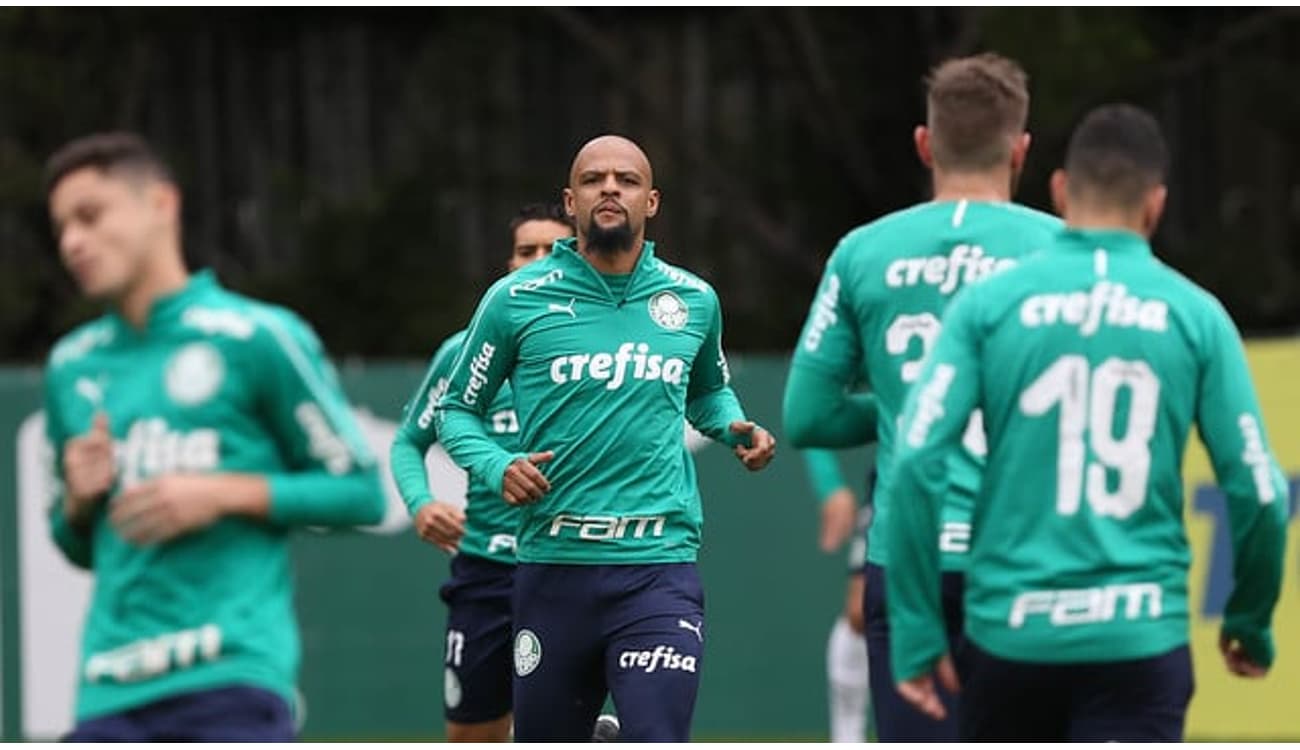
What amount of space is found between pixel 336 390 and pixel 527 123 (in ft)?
42.5

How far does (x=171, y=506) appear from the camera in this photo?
5.78 m

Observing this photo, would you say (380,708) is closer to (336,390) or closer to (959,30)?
(959,30)

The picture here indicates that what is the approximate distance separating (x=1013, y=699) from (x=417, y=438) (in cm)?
357

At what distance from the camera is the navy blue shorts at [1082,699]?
19.5 feet

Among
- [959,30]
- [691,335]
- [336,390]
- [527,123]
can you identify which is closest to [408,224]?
[527,123]

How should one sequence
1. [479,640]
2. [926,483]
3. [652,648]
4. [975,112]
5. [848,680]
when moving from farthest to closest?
[848,680]
[479,640]
[652,648]
[975,112]
[926,483]

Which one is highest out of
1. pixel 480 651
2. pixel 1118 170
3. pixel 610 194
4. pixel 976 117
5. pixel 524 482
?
pixel 976 117

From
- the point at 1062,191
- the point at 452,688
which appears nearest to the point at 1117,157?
the point at 1062,191

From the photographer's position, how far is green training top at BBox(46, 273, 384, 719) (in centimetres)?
592

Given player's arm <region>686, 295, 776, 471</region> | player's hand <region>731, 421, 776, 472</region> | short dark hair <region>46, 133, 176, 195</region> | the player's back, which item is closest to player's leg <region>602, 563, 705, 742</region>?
player's hand <region>731, 421, 776, 472</region>

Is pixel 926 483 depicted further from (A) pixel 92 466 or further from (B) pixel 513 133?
(B) pixel 513 133

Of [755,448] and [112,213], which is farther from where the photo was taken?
Result: [755,448]

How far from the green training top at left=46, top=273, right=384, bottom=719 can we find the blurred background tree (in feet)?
36.4

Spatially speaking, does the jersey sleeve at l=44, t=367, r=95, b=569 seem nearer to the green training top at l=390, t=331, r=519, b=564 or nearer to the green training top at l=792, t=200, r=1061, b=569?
the green training top at l=792, t=200, r=1061, b=569
